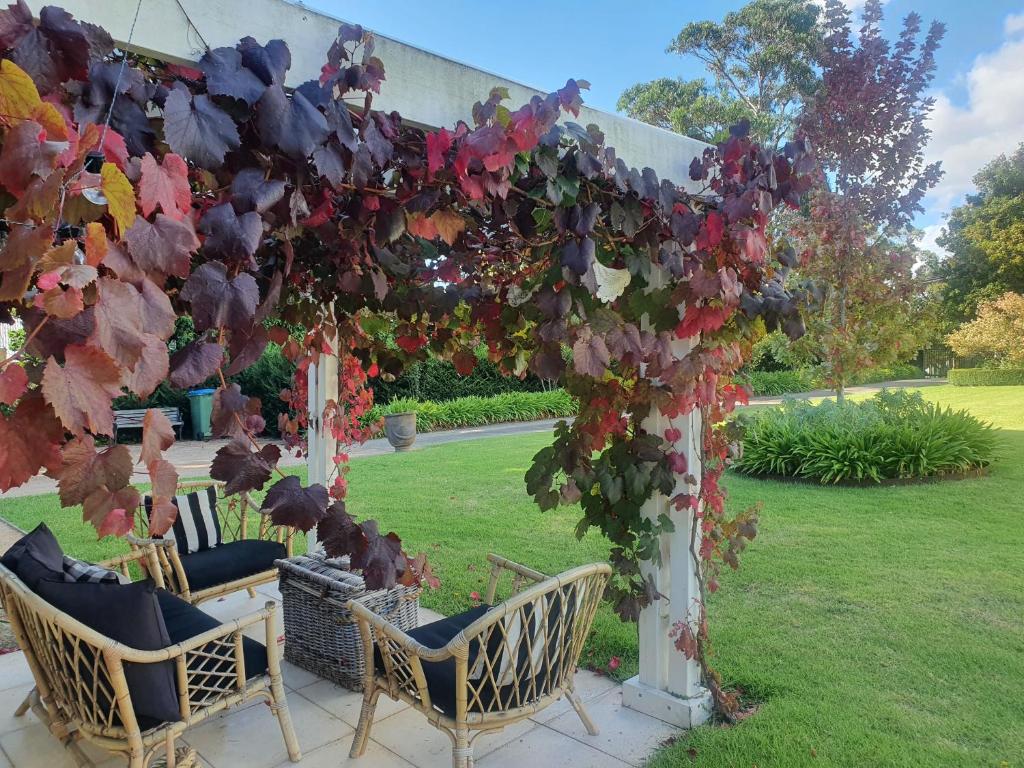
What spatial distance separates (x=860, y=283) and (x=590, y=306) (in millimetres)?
6640

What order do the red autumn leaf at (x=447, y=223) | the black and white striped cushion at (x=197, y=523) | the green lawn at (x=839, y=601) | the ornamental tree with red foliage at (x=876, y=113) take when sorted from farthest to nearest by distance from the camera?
the ornamental tree with red foliage at (x=876, y=113) < the black and white striped cushion at (x=197, y=523) < the green lawn at (x=839, y=601) < the red autumn leaf at (x=447, y=223)

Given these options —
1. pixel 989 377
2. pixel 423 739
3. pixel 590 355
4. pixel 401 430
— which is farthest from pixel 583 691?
pixel 989 377

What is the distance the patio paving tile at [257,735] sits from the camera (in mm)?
2500

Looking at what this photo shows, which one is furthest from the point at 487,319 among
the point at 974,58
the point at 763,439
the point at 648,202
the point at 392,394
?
the point at 974,58

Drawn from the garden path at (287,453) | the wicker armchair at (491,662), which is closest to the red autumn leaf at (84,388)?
the wicker armchair at (491,662)

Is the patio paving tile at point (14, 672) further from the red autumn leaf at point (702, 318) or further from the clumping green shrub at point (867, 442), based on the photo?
the clumping green shrub at point (867, 442)

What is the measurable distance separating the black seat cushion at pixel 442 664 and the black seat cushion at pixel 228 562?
1.39 m

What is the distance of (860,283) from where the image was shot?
300 inches

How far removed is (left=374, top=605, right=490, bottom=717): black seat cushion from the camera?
2229 mm

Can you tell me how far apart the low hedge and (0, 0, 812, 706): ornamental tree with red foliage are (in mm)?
20541

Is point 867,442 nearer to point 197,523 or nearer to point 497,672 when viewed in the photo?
point 497,672

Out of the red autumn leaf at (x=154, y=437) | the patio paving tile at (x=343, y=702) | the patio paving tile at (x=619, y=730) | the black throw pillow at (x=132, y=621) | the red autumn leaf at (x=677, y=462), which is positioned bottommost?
the patio paving tile at (x=343, y=702)

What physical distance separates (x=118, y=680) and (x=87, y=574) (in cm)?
45

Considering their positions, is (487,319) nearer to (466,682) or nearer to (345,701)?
(466,682)
